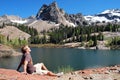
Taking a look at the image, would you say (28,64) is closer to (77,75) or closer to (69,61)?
(77,75)

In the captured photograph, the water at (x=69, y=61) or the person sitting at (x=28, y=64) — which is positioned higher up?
the person sitting at (x=28, y=64)

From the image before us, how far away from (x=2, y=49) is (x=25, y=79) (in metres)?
135

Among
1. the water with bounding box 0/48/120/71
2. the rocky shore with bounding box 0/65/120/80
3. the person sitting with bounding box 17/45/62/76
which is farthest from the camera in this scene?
the water with bounding box 0/48/120/71

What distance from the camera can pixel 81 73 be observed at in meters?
25.8

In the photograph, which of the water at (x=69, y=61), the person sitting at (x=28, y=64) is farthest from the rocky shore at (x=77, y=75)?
the water at (x=69, y=61)

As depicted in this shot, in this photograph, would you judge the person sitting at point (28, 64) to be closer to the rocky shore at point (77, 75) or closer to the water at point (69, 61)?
the rocky shore at point (77, 75)

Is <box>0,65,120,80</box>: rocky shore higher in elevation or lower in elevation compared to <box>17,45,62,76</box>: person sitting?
lower

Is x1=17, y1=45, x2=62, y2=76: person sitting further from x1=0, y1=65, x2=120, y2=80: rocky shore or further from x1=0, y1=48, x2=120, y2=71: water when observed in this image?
x1=0, y1=48, x2=120, y2=71: water

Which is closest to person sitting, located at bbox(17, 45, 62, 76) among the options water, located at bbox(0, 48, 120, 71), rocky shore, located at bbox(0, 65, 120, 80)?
rocky shore, located at bbox(0, 65, 120, 80)

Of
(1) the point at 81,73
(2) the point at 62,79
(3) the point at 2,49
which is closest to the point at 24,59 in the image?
(2) the point at 62,79

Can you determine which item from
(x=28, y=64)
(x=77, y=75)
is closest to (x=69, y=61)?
(x=77, y=75)

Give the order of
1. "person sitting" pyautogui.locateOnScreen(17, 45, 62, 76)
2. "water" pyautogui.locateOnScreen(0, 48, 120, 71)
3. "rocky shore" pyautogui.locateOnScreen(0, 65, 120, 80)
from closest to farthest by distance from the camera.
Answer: "rocky shore" pyautogui.locateOnScreen(0, 65, 120, 80) < "person sitting" pyautogui.locateOnScreen(17, 45, 62, 76) < "water" pyautogui.locateOnScreen(0, 48, 120, 71)

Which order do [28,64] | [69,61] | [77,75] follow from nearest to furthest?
[28,64], [77,75], [69,61]

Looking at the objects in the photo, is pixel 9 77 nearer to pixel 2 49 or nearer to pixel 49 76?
pixel 49 76
